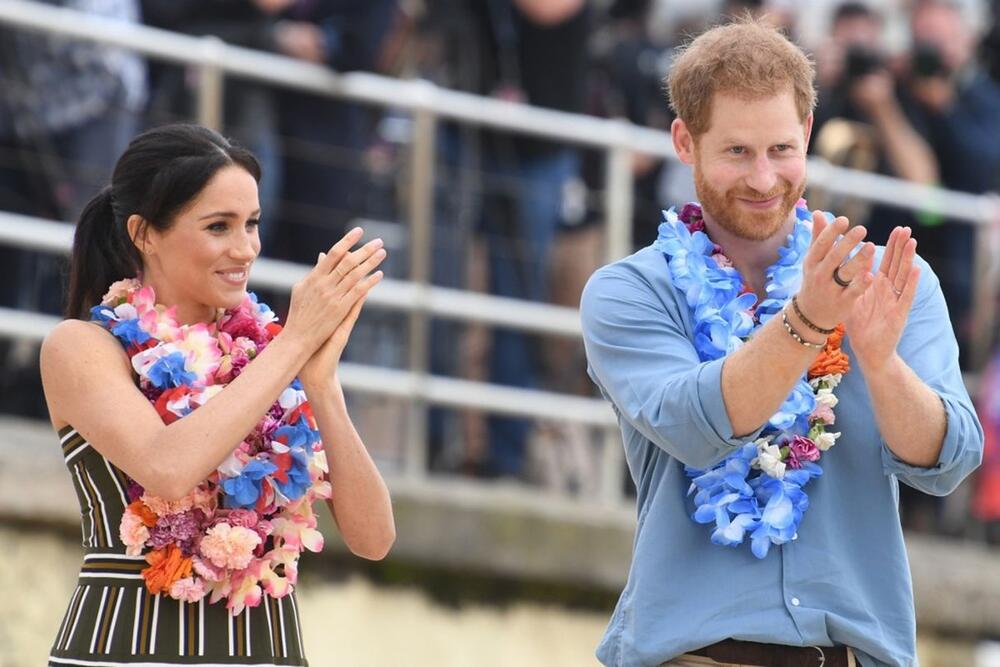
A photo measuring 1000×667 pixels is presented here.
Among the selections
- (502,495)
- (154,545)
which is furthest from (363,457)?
(502,495)

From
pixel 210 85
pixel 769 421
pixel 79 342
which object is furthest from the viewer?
pixel 210 85

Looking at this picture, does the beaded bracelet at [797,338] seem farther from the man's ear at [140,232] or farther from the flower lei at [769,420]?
the man's ear at [140,232]

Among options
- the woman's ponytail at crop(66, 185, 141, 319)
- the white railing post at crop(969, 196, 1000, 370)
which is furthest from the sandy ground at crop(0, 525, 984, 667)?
the woman's ponytail at crop(66, 185, 141, 319)

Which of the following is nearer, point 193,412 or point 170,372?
point 193,412

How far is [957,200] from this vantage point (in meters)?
9.13

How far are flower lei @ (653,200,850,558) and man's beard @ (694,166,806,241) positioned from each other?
7 cm

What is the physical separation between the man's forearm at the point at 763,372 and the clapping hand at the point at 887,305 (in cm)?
11

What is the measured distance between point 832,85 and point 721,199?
5.32m

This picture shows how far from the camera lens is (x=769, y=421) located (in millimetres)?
4004

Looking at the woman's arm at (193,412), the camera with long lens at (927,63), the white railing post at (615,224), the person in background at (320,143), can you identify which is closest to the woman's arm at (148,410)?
the woman's arm at (193,412)

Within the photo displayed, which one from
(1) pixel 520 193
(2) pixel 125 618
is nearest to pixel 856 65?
A: (1) pixel 520 193

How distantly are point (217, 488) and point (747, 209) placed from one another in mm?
1215

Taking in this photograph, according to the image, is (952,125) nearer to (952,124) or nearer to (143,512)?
(952,124)

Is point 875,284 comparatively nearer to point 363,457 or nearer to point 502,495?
point 363,457
